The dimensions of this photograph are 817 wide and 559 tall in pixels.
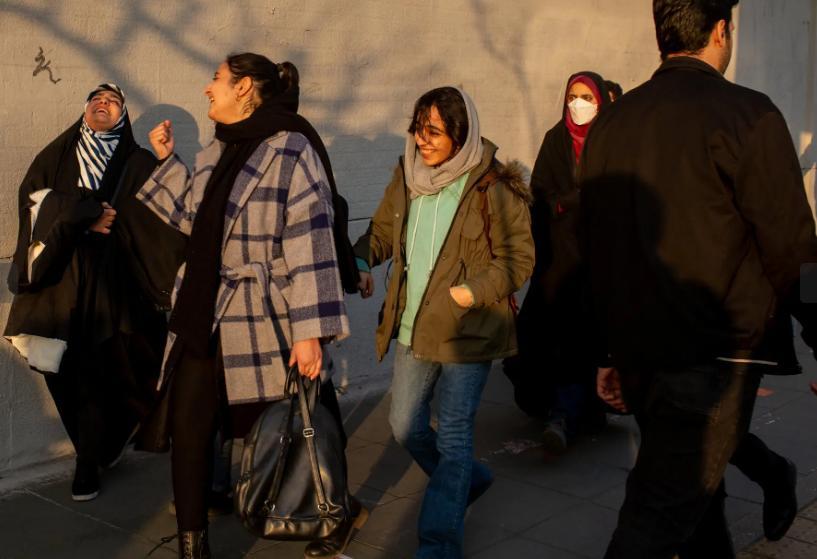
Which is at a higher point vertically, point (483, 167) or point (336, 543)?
point (483, 167)

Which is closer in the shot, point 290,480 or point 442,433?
point 290,480

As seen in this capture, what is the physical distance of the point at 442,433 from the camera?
436 centimetres

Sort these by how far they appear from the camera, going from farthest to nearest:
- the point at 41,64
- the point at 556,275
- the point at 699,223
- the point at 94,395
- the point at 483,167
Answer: the point at 556,275 < the point at 41,64 < the point at 94,395 < the point at 483,167 < the point at 699,223

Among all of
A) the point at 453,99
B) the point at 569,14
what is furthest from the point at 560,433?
the point at 569,14

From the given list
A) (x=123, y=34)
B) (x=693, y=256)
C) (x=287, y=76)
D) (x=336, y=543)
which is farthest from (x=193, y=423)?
(x=123, y=34)

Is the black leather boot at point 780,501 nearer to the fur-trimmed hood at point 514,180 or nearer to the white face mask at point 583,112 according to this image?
the fur-trimmed hood at point 514,180

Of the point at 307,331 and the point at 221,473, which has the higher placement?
the point at 307,331

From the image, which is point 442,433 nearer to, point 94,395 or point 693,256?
point 693,256

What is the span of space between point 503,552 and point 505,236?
1.25 m

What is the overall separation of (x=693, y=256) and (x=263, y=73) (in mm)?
1729

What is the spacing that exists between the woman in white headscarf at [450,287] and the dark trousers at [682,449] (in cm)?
105

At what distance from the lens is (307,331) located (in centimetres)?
401

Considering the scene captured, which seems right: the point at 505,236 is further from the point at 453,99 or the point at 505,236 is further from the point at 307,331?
the point at 307,331

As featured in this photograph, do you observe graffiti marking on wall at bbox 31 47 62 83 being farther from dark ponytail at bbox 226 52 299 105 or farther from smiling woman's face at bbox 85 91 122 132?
dark ponytail at bbox 226 52 299 105
